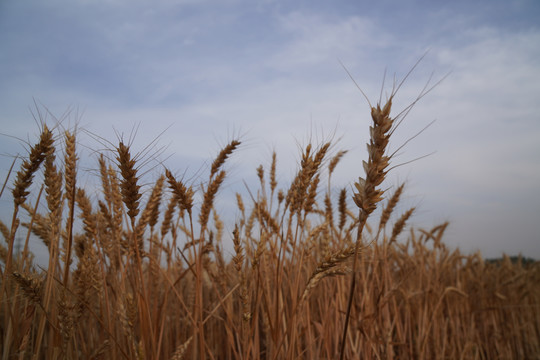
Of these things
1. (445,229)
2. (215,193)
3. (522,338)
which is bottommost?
(522,338)

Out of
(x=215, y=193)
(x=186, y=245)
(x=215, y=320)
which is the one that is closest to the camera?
(x=215, y=193)

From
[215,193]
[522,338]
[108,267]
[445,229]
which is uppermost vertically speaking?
[445,229]

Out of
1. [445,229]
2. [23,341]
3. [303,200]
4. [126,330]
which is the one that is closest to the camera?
[126,330]

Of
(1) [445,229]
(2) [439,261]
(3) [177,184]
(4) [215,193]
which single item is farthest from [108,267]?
(1) [445,229]

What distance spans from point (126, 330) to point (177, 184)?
64 cm

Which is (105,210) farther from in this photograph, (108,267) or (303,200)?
(303,200)

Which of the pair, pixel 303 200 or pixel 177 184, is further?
pixel 303 200

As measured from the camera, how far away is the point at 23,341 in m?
1.70

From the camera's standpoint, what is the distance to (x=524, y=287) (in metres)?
6.05

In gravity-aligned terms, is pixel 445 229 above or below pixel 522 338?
above

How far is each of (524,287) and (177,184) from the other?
20.8 feet

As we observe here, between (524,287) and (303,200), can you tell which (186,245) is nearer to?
(303,200)

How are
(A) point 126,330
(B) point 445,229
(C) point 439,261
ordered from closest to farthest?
(A) point 126,330 → (C) point 439,261 → (B) point 445,229

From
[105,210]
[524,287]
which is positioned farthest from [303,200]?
[524,287]
